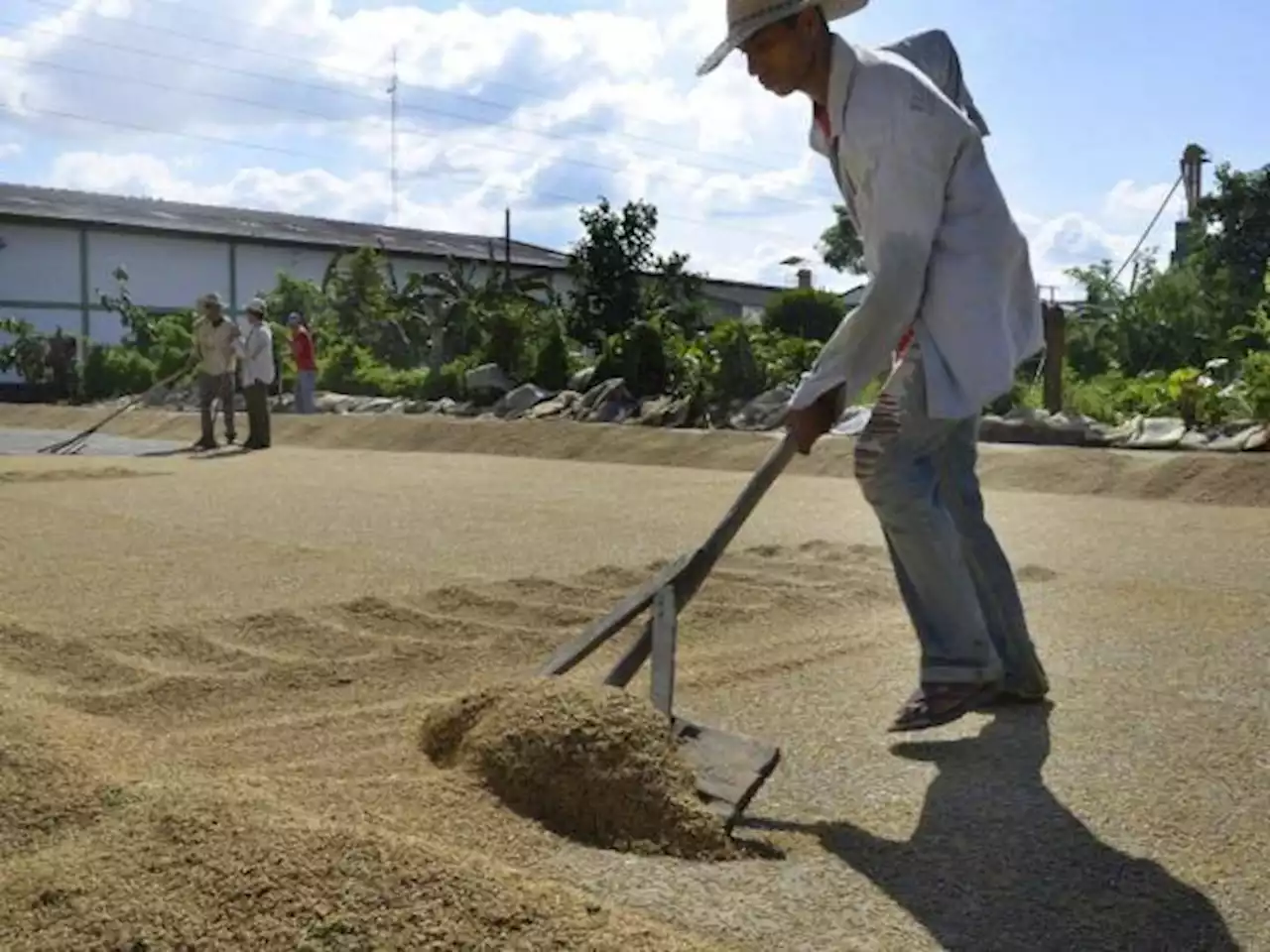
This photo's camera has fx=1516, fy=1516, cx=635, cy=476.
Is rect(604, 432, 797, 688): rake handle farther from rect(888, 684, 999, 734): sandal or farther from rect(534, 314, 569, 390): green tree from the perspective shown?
rect(534, 314, 569, 390): green tree

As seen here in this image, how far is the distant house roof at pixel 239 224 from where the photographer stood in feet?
123

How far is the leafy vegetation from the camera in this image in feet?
49.1

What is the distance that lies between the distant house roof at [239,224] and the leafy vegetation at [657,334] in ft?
17.4

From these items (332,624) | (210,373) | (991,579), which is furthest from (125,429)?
(991,579)

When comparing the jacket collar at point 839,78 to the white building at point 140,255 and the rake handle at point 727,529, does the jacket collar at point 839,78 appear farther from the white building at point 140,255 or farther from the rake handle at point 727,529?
the white building at point 140,255

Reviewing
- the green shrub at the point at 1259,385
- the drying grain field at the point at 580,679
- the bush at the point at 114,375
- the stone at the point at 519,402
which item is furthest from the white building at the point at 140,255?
the drying grain field at the point at 580,679

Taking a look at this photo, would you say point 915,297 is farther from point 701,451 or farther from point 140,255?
point 140,255

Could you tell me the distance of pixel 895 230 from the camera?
9.65 ft

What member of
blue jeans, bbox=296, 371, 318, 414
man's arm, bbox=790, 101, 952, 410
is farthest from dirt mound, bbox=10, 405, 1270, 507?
Answer: man's arm, bbox=790, 101, 952, 410

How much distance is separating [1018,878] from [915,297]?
1.17 meters

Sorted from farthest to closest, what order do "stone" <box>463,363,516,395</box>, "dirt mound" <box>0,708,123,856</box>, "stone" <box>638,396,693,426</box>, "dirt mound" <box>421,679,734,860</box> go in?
"stone" <box>463,363,516,395</box>
"stone" <box>638,396,693,426</box>
"dirt mound" <box>421,679,734,860</box>
"dirt mound" <box>0,708,123,856</box>

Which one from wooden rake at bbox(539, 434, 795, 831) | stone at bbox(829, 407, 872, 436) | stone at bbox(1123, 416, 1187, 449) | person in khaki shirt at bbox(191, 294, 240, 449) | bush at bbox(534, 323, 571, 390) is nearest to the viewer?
wooden rake at bbox(539, 434, 795, 831)

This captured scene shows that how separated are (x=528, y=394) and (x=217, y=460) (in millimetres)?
5062

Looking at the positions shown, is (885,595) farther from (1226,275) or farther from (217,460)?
(1226,275)
